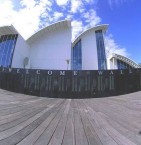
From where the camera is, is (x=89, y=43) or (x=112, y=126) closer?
(x=112, y=126)

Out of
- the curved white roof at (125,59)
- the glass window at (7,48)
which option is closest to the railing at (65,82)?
the glass window at (7,48)

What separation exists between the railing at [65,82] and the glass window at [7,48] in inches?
596

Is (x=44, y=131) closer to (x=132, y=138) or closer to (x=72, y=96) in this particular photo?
(x=132, y=138)

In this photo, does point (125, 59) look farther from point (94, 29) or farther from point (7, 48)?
point (7, 48)

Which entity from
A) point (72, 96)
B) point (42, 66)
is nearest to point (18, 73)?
point (72, 96)

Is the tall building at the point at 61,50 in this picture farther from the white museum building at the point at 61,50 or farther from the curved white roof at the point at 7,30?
the curved white roof at the point at 7,30

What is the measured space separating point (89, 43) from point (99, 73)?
82.7ft

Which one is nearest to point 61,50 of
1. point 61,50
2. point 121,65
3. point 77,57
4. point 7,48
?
point 61,50

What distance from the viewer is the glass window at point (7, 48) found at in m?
27.6

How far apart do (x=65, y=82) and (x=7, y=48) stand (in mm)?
18874

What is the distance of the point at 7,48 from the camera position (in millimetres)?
28797

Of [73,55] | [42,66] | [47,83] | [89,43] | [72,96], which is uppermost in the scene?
[89,43]

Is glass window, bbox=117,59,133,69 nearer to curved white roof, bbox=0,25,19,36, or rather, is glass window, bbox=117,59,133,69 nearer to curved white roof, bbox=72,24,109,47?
curved white roof, bbox=72,24,109,47

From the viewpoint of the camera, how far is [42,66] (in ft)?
111
